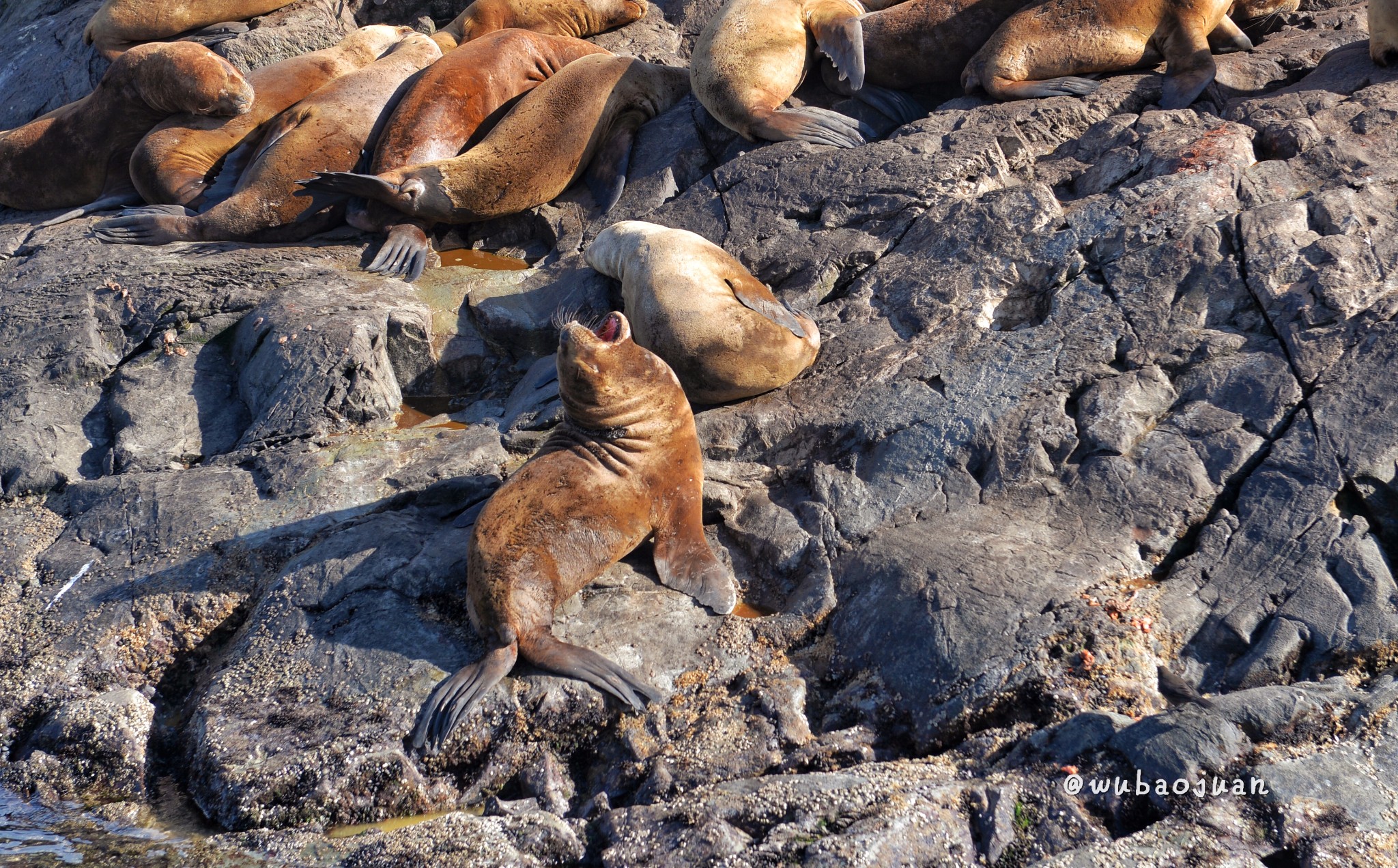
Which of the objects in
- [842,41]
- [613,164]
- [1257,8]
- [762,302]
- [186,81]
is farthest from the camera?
[186,81]

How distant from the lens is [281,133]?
26.4ft

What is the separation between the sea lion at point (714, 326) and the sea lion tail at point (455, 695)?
6.62 ft

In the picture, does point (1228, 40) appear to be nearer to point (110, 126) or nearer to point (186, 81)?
point (186, 81)

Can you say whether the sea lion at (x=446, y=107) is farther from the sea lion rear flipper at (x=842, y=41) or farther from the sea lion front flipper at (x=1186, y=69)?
the sea lion front flipper at (x=1186, y=69)

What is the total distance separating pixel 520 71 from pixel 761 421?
4.38m

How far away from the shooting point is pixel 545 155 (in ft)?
25.5

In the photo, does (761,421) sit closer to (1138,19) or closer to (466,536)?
(466,536)

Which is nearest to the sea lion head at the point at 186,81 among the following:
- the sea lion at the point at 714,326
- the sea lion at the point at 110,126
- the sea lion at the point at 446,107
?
the sea lion at the point at 110,126

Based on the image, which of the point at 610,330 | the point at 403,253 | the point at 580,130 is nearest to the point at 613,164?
the point at 580,130

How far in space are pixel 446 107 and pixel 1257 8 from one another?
18.7 ft

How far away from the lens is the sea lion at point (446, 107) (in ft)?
24.4

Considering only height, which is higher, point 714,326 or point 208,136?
point 208,136

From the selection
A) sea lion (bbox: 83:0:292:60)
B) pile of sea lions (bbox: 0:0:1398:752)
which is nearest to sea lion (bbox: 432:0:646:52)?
pile of sea lions (bbox: 0:0:1398:752)

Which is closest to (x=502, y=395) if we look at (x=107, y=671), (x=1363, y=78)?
(x=107, y=671)
